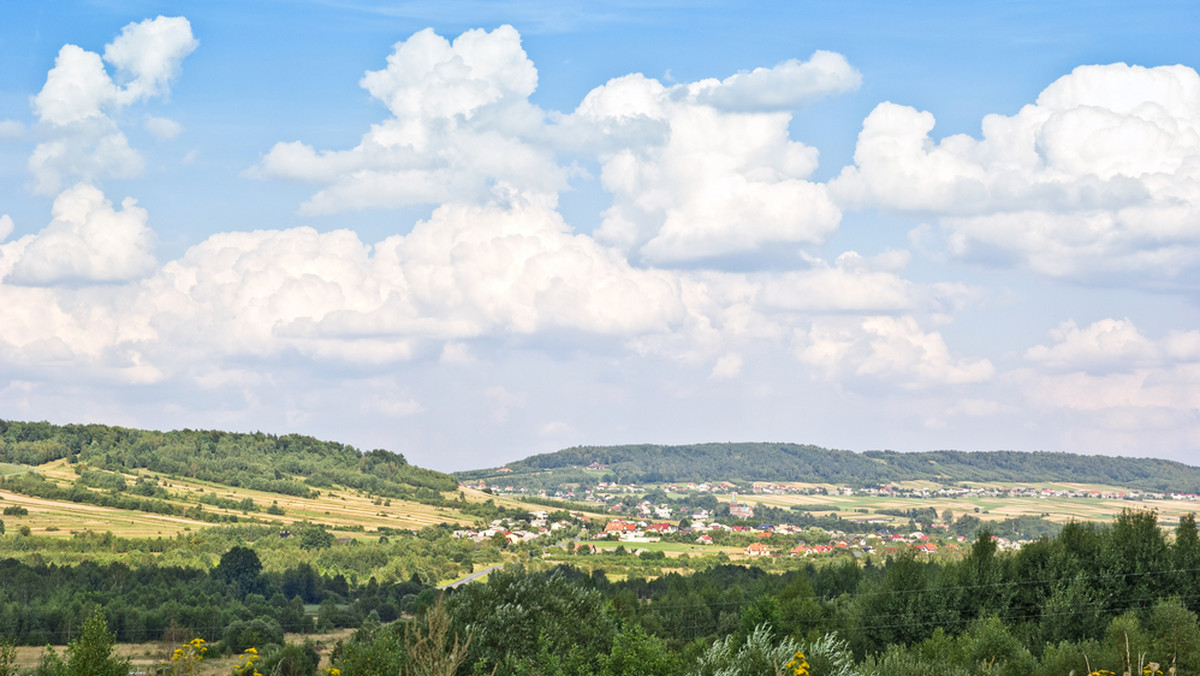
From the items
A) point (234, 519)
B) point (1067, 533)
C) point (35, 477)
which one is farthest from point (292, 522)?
point (1067, 533)

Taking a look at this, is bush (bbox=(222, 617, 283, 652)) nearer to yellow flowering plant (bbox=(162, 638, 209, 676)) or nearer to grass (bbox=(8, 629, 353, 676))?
grass (bbox=(8, 629, 353, 676))

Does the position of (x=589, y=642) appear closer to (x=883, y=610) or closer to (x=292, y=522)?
(x=883, y=610)

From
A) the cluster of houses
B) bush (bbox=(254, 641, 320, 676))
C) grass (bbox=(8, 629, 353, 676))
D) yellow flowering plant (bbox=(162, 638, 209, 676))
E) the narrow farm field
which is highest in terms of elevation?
yellow flowering plant (bbox=(162, 638, 209, 676))

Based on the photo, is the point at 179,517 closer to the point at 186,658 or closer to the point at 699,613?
the point at 699,613

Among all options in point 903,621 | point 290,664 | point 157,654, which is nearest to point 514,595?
point 290,664

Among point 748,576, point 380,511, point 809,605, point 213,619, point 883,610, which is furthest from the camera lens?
point 380,511

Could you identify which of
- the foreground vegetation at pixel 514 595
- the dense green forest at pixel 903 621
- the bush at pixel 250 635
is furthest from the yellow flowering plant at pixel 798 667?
the bush at pixel 250 635

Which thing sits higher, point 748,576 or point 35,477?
point 35,477

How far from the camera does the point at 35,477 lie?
546 feet

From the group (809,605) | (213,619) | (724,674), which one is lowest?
(213,619)

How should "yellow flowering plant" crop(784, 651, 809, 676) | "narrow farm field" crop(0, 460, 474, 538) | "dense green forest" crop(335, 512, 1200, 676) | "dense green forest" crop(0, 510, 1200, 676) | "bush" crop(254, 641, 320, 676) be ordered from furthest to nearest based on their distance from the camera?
"narrow farm field" crop(0, 460, 474, 538) < "bush" crop(254, 641, 320, 676) < "dense green forest" crop(335, 512, 1200, 676) < "dense green forest" crop(0, 510, 1200, 676) < "yellow flowering plant" crop(784, 651, 809, 676)

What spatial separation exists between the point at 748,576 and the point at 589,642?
8167 centimetres

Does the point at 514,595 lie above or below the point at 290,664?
above

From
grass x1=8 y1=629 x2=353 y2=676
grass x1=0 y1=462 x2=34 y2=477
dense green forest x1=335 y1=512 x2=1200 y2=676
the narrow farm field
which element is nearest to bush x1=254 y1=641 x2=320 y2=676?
dense green forest x1=335 y1=512 x2=1200 y2=676
